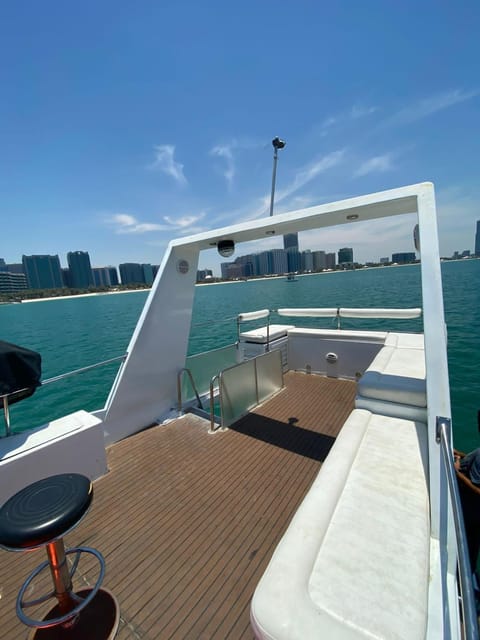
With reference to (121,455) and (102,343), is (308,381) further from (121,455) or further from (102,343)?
(102,343)

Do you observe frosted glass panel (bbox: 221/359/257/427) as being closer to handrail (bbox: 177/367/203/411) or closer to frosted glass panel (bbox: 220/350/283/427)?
frosted glass panel (bbox: 220/350/283/427)

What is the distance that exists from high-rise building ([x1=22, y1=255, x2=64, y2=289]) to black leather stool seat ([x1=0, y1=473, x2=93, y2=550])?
14367 cm

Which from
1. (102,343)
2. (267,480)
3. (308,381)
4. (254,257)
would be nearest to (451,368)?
(308,381)

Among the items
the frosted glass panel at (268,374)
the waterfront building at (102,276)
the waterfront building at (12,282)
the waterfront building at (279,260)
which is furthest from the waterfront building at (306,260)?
the waterfront building at (12,282)

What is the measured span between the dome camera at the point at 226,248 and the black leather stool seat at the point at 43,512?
9.61ft

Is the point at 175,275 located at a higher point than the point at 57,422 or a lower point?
higher

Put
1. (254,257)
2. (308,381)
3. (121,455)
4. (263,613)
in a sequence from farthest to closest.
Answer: (254,257) → (308,381) → (121,455) → (263,613)

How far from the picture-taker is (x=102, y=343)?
18719 millimetres

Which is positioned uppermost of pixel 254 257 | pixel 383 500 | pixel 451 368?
pixel 254 257

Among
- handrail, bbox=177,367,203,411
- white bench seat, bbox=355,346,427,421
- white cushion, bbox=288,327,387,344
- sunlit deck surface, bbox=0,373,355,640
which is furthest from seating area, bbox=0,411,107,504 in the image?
white cushion, bbox=288,327,387,344

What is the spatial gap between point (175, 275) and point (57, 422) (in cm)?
233

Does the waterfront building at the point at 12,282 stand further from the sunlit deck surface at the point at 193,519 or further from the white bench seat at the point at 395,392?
the white bench seat at the point at 395,392

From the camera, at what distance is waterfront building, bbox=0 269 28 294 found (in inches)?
4446

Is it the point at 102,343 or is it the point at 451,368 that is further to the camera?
the point at 102,343
